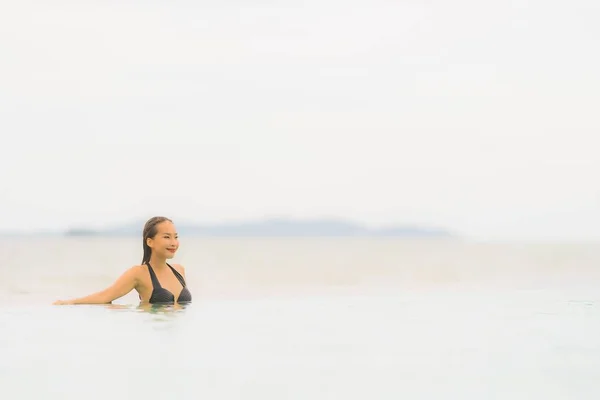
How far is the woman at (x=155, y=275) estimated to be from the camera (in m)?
A: 9.55

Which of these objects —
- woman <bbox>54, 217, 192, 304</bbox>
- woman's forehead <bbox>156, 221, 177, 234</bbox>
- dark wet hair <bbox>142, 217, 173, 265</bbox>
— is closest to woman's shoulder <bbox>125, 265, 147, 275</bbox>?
woman <bbox>54, 217, 192, 304</bbox>

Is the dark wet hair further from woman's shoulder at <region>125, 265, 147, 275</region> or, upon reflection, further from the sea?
the sea

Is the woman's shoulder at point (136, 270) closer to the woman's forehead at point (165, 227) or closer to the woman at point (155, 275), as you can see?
the woman at point (155, 275)

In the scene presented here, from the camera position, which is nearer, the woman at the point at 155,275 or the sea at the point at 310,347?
the sea at the point at 310,347

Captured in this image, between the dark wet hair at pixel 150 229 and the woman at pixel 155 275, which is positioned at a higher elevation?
the dark wet hair at pixel 150 229

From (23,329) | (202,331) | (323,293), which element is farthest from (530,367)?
(323,293)

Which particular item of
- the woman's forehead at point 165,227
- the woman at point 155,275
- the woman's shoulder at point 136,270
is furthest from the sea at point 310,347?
the woman's forehead at point 165,227

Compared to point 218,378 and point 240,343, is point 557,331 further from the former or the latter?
point 218,378

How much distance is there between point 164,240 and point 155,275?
0.46 metres

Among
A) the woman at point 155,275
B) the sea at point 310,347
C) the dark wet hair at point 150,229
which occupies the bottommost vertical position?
the sea at point 310,347

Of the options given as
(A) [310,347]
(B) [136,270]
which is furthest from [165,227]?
(A) [310,347]

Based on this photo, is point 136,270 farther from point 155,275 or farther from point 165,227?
point 165,227

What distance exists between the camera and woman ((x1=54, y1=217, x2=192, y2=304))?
9555mm

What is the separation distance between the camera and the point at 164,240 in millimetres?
9523
